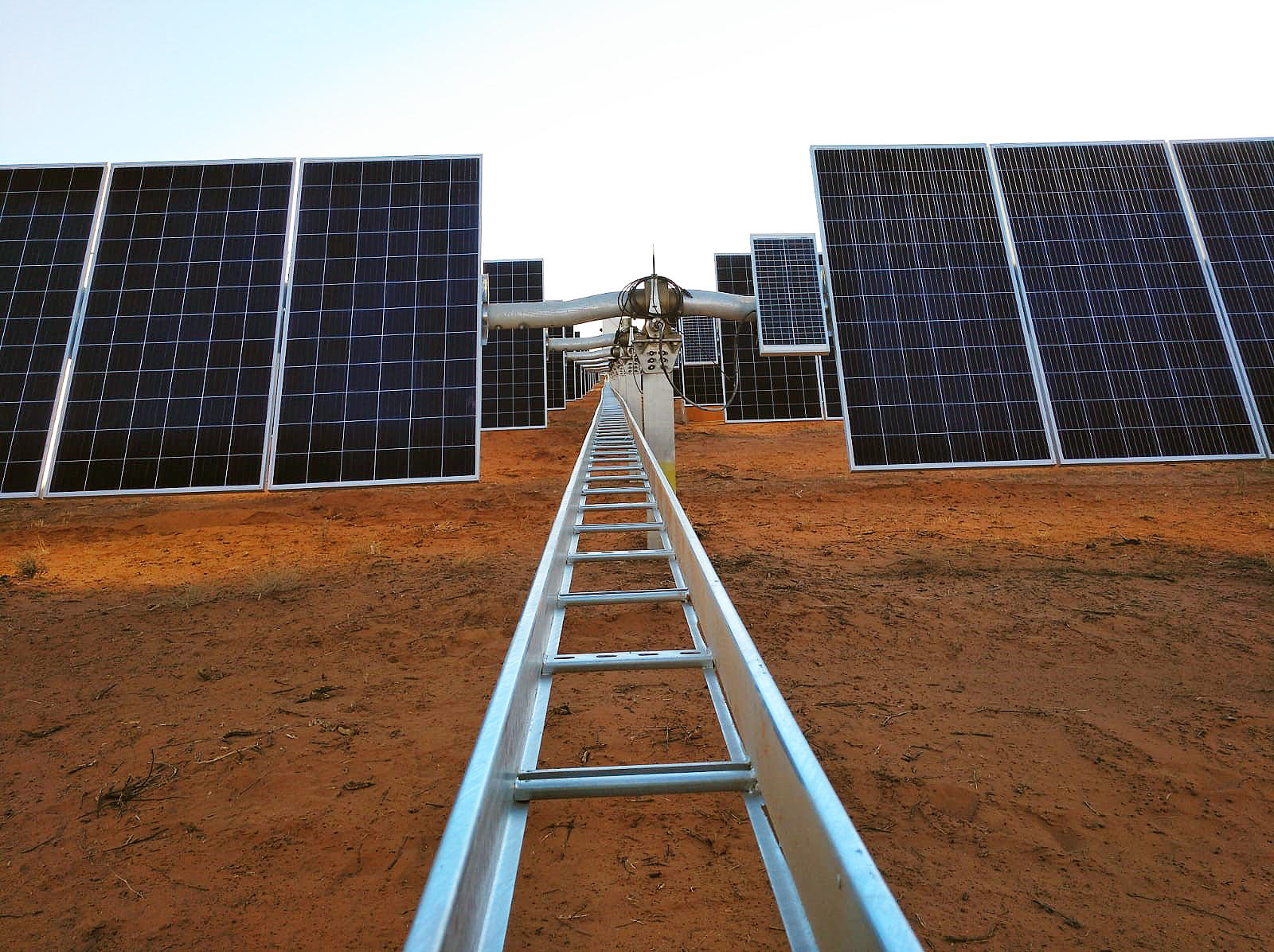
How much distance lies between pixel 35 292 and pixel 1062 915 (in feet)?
37.2

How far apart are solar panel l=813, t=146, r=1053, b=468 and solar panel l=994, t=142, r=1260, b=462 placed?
400 mm

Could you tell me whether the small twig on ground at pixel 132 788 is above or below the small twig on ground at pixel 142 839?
above

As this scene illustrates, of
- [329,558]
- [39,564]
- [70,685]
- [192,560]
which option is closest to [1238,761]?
[70,685]

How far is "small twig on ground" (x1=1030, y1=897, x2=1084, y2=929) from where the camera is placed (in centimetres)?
260

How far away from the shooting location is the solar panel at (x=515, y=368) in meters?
20.7

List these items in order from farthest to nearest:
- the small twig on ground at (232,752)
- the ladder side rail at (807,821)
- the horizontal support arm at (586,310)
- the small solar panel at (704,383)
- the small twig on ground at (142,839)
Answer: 1. the small solar panel at (704,383)
2. the horizontal support arm at (586,310)
3. the small twig on ground at (232,752)
4. the small twig on ground at (142,839)
5. the ladder side rail at (807,821)

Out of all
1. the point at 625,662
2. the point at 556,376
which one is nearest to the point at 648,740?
the point at 625,662

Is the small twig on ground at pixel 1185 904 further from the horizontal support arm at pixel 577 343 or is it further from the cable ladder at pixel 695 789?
the horizontal support arm at pixel 577 343

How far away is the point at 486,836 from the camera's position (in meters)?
1.51

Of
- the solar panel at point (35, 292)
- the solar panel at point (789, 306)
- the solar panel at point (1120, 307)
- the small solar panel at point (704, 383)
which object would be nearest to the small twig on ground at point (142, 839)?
the solar panel at point (35, 292)

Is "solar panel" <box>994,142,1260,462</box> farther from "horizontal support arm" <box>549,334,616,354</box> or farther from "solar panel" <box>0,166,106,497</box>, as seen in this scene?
"horizontal support arm" <box>549,334,616,354</box>

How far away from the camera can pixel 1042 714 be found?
4.22 metres

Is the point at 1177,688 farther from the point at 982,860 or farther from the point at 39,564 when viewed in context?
the point at 39,564

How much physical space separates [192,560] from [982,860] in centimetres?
912
